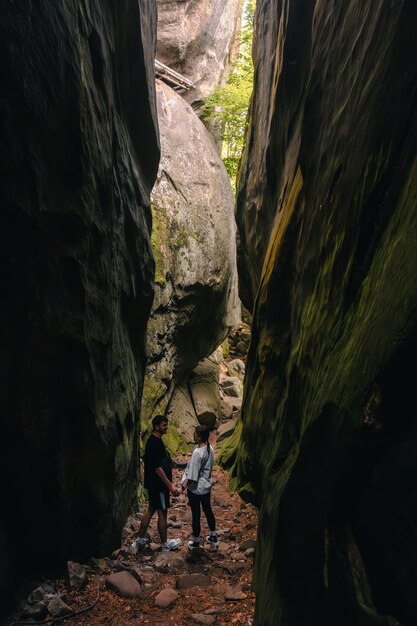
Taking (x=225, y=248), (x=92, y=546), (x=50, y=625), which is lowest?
(x=92, y=546)

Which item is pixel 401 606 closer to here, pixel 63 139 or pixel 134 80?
pixel 63 139

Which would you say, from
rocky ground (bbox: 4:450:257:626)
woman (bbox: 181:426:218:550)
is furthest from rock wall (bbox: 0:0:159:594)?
woman (bbox: 181:426:218:550)

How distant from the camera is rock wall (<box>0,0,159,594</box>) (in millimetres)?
4457

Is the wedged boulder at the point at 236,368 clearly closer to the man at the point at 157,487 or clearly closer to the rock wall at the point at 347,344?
the rock wall at the point at 347,344

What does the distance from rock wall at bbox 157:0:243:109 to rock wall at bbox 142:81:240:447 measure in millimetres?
3999

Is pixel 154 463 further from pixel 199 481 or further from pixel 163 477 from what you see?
pixel 199 481

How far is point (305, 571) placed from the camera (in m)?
3.80

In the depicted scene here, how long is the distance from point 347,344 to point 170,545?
4731mm

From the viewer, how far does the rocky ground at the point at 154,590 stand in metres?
5.10

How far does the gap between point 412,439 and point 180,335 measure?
42.8ft

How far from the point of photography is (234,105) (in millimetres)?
21094

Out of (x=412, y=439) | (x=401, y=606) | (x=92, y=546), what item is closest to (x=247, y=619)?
(x=92, y=546)

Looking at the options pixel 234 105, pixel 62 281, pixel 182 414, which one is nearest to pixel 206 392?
pixel 182 414

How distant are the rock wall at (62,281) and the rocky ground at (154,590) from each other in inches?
14.9
